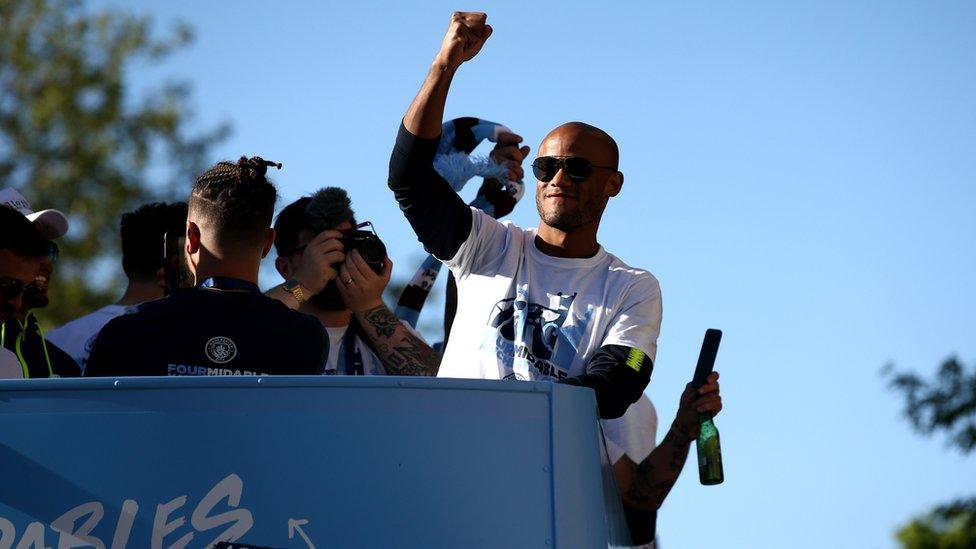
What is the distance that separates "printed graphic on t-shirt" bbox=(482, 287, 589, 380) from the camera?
14.6 ft

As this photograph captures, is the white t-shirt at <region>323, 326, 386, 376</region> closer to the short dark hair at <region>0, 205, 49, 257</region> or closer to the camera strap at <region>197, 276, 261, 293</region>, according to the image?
the short dark hair at <region>0, 205, 49, 257</region>

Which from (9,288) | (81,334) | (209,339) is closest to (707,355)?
(209,339)

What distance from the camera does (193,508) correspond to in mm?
2932

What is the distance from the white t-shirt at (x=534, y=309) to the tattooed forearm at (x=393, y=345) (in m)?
0.65

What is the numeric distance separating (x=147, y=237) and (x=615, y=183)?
1981 millimetres

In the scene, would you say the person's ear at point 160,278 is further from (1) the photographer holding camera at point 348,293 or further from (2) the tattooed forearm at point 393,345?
(2) the tattooed forearm at point 393,345

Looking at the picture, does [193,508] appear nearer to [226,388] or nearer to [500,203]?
[226,388]

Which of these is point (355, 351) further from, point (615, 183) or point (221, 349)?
point (221, 349)

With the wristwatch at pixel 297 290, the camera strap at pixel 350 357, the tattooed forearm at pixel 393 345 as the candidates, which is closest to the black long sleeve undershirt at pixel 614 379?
the tattooed forearm at pixel 393 345

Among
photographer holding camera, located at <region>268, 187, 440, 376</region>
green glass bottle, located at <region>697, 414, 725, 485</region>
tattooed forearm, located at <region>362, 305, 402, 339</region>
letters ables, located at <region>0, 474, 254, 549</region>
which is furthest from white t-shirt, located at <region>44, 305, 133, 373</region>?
letters ables, located at <region>0, 474, 254, 549</region>

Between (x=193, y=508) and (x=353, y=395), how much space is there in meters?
0.37

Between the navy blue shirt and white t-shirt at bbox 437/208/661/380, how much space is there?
0.73m

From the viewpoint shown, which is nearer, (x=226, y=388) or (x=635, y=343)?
(x=226, y=388)

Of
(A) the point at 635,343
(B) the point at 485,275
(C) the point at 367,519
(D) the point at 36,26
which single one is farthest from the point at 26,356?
(D) the point at 36,26
